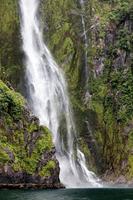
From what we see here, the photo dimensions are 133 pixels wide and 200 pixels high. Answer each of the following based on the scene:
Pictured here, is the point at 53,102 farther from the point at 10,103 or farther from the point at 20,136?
the point at 20,136

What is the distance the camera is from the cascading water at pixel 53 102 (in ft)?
246

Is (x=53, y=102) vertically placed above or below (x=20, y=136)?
above

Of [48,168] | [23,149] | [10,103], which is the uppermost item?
[10,103]

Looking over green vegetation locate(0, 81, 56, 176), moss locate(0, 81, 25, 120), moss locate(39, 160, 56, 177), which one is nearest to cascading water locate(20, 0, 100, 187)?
moss locate(39, 160, 56, 177)

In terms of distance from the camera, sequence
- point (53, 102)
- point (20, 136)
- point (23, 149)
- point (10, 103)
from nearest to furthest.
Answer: point (23, 149)
point (20, 136)
point (10, 103)
point (53, 102)

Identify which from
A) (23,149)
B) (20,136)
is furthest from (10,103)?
(23,149)

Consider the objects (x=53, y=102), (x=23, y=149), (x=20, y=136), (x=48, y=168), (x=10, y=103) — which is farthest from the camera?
(x=53, y=102)

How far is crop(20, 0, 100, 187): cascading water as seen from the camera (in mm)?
74938

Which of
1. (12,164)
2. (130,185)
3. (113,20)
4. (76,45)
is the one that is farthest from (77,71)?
(12,164)

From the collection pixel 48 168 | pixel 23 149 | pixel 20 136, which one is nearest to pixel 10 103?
pixel 20 136

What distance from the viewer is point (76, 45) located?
86312 millimetres

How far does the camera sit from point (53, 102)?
7919 centimetres

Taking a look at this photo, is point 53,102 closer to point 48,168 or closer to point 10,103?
point 10,103

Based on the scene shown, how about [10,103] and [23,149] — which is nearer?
[23,149]
